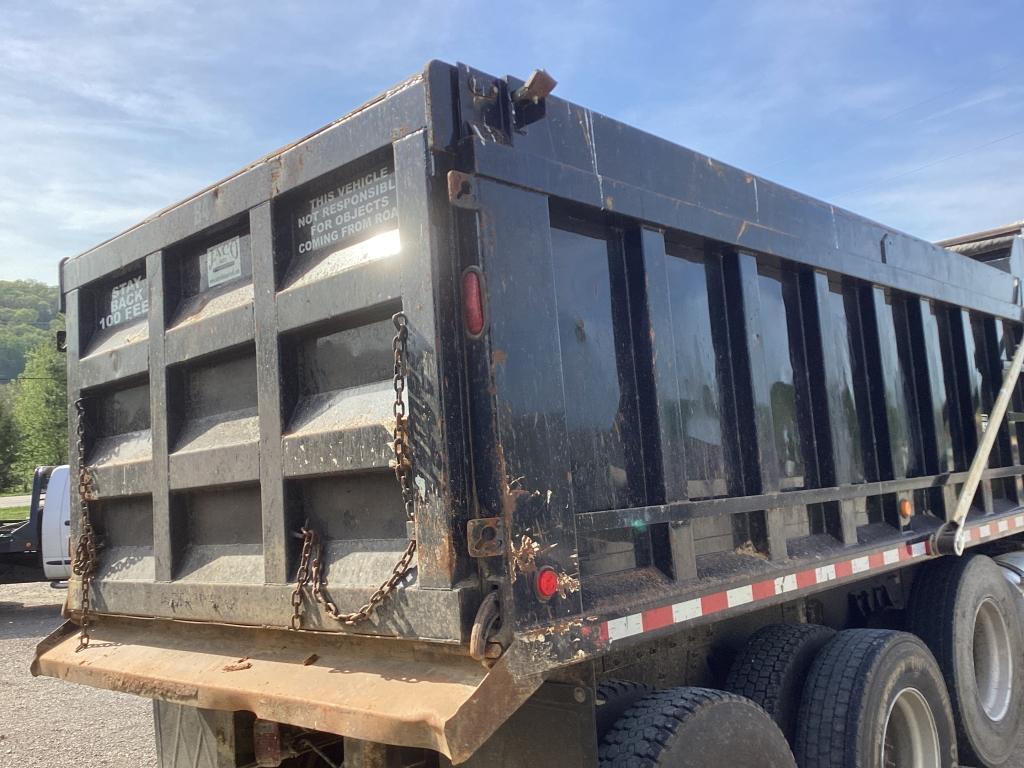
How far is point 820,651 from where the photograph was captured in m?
3.58

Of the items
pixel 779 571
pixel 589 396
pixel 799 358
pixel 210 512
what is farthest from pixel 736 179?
pixel 210 512

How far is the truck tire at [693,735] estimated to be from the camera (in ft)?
8.20

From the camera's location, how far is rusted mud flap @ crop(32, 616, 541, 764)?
2.11m

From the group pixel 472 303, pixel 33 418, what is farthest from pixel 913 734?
pixel 33 418

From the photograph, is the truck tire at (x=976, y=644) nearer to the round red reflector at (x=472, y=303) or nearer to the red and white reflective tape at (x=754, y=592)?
the red and white reflective tape at (x=754, y=592)

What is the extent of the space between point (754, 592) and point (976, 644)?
9.23ft

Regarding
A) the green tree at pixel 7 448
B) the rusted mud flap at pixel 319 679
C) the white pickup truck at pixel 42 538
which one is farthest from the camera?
the green tree at pixel 7 448

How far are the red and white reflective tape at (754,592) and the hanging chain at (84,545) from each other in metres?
2.39

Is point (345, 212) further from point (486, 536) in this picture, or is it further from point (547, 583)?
point (547, 583)

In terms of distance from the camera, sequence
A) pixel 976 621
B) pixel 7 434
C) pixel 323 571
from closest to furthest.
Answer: pixel 323 571 → pixel 976 621 → pixel 7 434

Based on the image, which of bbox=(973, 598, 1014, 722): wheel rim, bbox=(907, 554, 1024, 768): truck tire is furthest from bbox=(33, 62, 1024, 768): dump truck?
bbox=(973, 598, 1014, 722): wheel rim


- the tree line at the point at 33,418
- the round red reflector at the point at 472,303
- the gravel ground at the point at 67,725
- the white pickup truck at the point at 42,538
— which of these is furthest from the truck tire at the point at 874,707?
the tree line at the point at 33,418

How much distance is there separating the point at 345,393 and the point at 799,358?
204 centimetres

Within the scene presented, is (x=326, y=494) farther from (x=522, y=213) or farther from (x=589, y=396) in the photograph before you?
(x=522, y=213)
